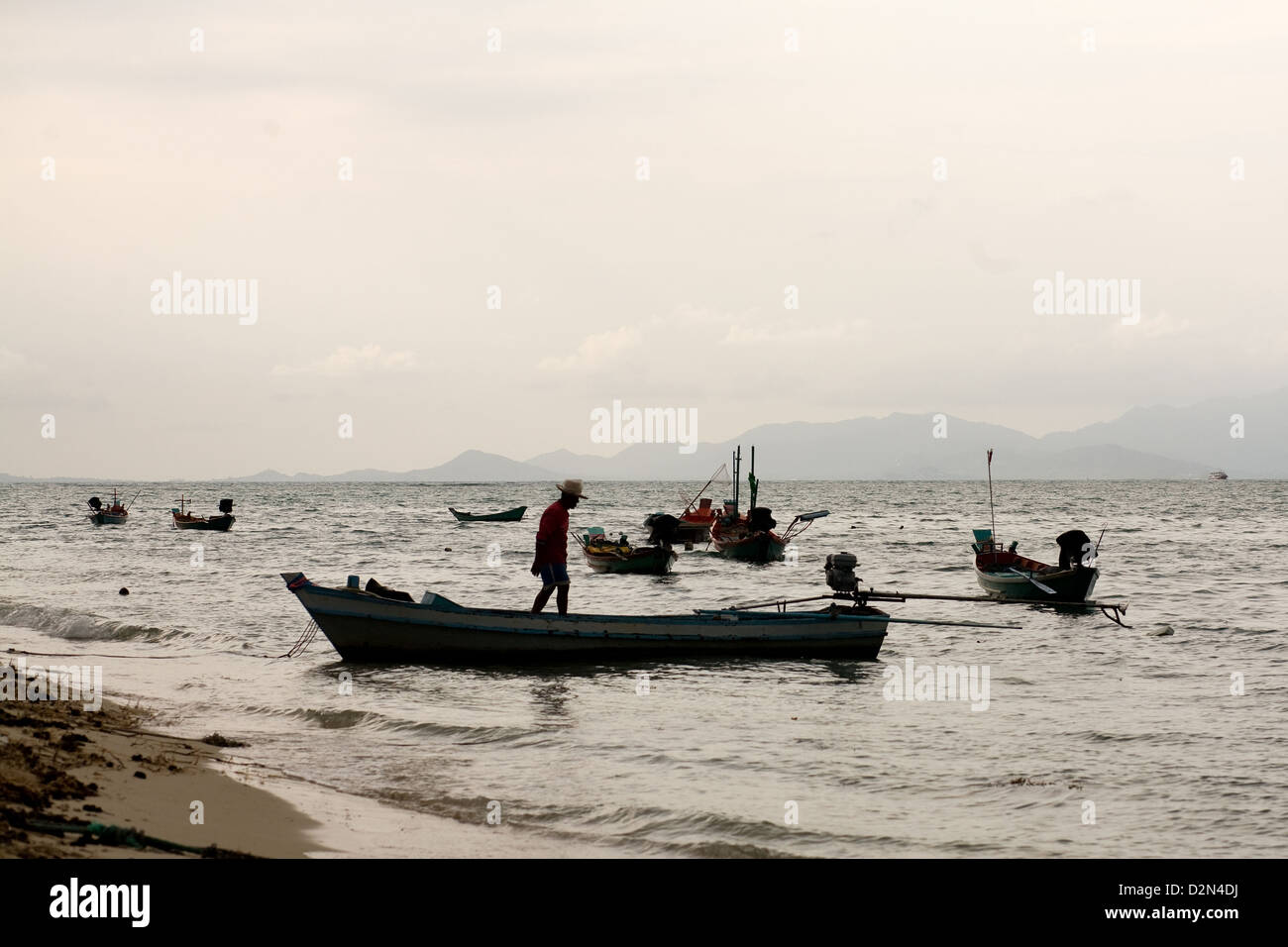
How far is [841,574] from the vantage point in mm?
22047

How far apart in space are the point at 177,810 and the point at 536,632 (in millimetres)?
10512

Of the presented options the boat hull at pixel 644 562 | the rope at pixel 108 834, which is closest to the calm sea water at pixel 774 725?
the rope at pixel 108 834

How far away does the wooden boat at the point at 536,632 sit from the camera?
1978 centimetres

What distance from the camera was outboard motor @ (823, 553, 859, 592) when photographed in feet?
72.1

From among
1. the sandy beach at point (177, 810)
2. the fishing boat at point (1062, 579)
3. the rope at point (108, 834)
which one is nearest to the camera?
the rope at point (108, 834)

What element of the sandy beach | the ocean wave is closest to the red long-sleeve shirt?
the sandy beach

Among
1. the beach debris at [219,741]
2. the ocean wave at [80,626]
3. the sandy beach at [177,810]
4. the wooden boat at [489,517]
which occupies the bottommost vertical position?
the wooden boat at [489,517]

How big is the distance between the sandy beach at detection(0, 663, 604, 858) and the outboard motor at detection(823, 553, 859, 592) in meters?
12.2

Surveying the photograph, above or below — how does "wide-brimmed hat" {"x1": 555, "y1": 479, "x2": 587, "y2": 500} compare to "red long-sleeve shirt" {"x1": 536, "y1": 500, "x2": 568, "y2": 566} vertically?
above

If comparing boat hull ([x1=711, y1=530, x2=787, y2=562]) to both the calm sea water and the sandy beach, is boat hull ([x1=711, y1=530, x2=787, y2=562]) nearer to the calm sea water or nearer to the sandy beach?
the calm sea water

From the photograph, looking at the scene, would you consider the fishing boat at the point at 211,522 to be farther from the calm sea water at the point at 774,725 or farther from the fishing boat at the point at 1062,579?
the fishing boat at the point at 1062,579

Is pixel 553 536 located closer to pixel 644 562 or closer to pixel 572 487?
pixel 572 487
